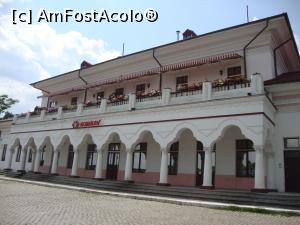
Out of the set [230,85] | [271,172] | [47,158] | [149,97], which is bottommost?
[271,172]

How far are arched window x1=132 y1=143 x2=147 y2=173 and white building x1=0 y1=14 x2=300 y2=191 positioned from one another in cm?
7

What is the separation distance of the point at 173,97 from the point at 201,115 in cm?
243

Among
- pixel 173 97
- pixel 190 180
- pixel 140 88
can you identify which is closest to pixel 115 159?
pixel 140 88

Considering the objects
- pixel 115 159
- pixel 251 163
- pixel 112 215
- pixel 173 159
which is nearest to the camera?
pixel 112 215

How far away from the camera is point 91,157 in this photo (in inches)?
1004

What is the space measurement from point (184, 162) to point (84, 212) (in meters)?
9.78

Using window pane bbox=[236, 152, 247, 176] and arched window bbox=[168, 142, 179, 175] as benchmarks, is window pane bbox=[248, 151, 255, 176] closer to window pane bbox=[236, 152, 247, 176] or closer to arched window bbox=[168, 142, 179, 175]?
window pane bbox=[236, 152, 247, 176]

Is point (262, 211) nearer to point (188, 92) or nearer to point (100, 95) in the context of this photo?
point (188, 92)

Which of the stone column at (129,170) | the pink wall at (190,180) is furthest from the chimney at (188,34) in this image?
the pink wall at (190,180)

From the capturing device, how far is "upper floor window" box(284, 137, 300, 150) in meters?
16.5

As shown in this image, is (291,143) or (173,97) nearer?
(291,143)

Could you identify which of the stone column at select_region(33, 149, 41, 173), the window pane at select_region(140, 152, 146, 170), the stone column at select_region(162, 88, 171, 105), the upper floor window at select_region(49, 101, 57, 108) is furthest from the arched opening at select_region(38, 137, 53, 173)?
the stone column at select_region(162, 88, 171, 105)

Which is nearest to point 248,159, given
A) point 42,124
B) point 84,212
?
point 84,212

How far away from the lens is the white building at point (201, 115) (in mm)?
16156
